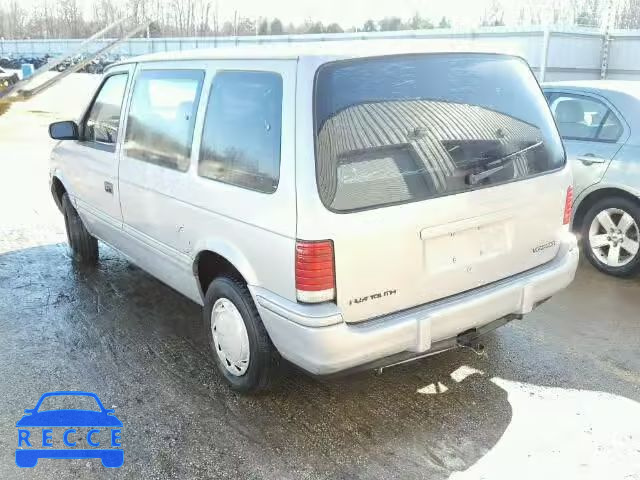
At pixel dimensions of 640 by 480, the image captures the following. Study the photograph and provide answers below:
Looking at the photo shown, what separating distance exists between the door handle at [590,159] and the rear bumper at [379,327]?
7.88ft

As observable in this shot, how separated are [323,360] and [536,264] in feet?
4.70

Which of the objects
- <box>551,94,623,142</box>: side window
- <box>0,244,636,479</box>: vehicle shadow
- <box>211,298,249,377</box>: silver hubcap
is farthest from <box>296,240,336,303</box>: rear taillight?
<box>551,94,623,142</box>: side window

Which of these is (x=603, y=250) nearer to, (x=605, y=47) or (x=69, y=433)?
(x=69, y=433)

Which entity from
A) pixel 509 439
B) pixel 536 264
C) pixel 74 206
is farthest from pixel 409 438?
pixel 74 206

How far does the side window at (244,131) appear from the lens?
2.83 m

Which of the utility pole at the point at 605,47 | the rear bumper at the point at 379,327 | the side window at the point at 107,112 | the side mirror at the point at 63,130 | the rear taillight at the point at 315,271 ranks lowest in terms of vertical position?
the rear bumper at the point at 379,327

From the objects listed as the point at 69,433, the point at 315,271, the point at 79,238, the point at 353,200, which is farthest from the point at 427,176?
the point at 79,238

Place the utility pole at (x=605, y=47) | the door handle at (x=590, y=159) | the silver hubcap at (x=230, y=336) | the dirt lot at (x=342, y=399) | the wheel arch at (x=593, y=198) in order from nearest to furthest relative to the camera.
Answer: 1. the dirt lot at (x=342, y=399)
2. the silver hubcap at (x=230, y=336)
3. the wheel arch at (x=593, y=198)
4. the door handle at (x=590, y=159)
5. the utility pole at (x=605, y=47)

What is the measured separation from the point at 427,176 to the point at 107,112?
2829 mm

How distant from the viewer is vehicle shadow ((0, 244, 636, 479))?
2.84 meters

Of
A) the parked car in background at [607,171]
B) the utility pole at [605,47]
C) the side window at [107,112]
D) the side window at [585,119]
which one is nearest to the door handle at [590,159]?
the parked car in background at [607,171]

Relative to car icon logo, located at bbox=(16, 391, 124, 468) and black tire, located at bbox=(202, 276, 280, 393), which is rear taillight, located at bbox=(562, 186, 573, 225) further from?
car icon logo, located at bbox=(16, 391, 124, 468)

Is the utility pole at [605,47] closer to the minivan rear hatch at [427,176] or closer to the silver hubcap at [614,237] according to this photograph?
the silver hubcap at [614,237]

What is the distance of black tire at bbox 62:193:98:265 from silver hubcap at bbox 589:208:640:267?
4514mm
